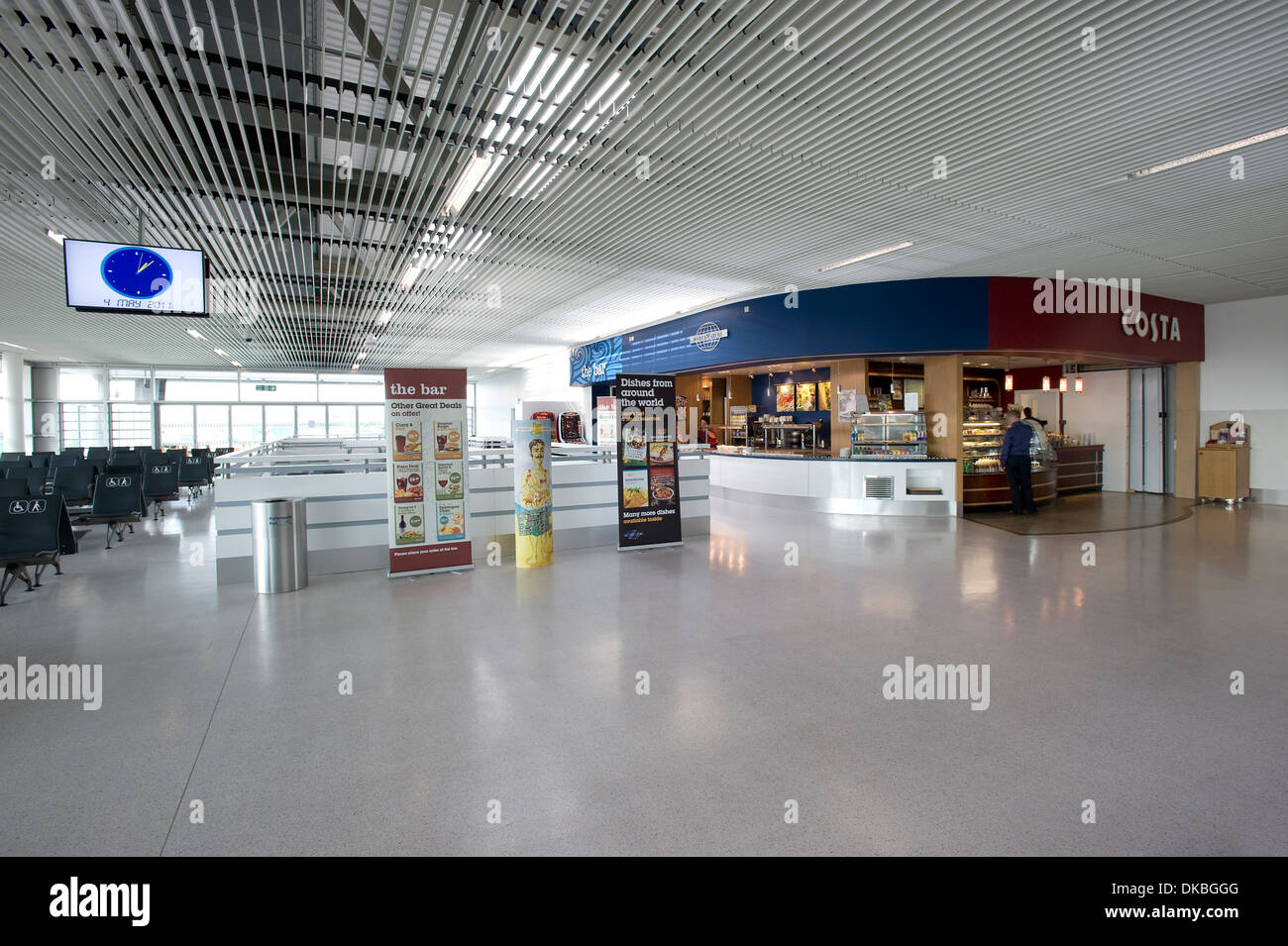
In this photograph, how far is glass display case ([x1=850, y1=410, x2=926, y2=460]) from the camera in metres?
10.6

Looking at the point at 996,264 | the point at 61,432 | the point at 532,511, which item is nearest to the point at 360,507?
the point at 532,511

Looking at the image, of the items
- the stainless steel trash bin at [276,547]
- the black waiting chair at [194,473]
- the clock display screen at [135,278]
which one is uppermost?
the clock display screen at [135,278]

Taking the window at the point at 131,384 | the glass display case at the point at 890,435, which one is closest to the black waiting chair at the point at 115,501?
the glass display case at the point at 890,435

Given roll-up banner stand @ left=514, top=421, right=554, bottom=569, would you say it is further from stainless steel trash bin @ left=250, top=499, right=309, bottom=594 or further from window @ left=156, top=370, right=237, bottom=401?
window @ left=156, top=370, right=237, bottom=401

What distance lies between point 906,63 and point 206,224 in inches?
299

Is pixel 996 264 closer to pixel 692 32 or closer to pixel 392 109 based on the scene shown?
pixel 692 32

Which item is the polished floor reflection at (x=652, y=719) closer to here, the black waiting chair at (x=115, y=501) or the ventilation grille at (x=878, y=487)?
the black waiting chair at (x=115, y=501)

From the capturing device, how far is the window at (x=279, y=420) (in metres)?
23.5

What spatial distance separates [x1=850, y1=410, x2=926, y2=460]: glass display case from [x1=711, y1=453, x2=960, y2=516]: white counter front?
23 centimetres

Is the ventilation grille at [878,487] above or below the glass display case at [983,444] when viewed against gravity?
below

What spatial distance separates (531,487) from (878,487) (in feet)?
20.6

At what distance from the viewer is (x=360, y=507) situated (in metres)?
6.73

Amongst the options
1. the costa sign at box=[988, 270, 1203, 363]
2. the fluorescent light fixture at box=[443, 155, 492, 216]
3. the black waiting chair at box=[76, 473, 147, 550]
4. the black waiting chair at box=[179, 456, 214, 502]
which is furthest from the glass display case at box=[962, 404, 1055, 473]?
the black waiting chair at box=[179, 456, 214, 502]

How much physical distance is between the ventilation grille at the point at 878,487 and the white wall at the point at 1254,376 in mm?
6881
